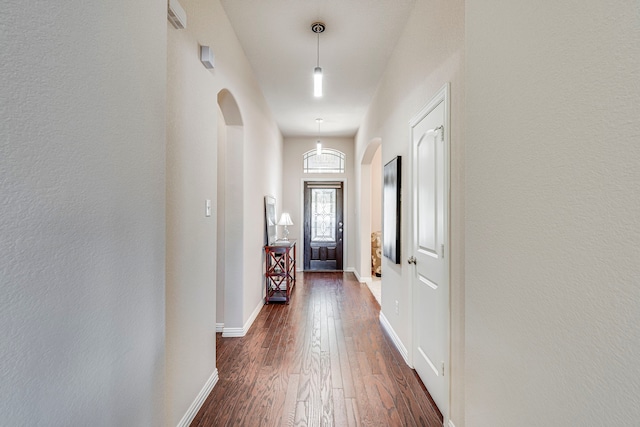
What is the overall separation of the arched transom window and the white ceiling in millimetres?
2039

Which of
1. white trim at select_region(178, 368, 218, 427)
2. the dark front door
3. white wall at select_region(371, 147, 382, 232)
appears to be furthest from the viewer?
the dark front door

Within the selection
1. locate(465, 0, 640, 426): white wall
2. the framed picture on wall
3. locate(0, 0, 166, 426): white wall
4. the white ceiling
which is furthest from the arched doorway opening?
locate(465, 0, 640, 426): white wall

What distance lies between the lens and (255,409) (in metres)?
1.95

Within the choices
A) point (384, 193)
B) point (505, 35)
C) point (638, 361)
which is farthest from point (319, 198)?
point (638, 361)

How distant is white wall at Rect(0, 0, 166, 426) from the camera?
622 mm

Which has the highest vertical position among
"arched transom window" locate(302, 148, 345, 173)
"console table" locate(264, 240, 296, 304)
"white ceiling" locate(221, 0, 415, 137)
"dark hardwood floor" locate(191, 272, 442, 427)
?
"white ceiling" locate(221, 0, 415, 137)

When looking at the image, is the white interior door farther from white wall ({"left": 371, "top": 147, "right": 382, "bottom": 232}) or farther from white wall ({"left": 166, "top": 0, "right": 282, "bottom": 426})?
white wall ({"left": 371, "top": 147, "right": 382, "bottom": 232})

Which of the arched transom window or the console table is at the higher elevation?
the arched transom window

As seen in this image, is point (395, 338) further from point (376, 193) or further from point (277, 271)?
point (376, 193)

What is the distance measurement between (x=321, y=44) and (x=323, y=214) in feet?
13.7

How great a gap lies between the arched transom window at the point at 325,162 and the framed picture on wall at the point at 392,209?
3464mm

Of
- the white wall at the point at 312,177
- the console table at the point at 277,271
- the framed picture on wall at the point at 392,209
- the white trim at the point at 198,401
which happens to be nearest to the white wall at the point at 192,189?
the white trim at the point at 198,401

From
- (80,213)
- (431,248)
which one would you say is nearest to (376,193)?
(431,248)

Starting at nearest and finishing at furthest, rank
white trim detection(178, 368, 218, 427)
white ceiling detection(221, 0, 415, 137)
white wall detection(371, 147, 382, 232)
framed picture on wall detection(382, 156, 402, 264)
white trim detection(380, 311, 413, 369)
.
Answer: white trim detection(178, 368, 218, 427) → white ceiling detection(221, 0, 415, 137) → white trim detection(380, 311, 413, 369) → framed picture on wall detection(382, 156, 402, 264) → white wall detection(371, 147, 382, 232)
